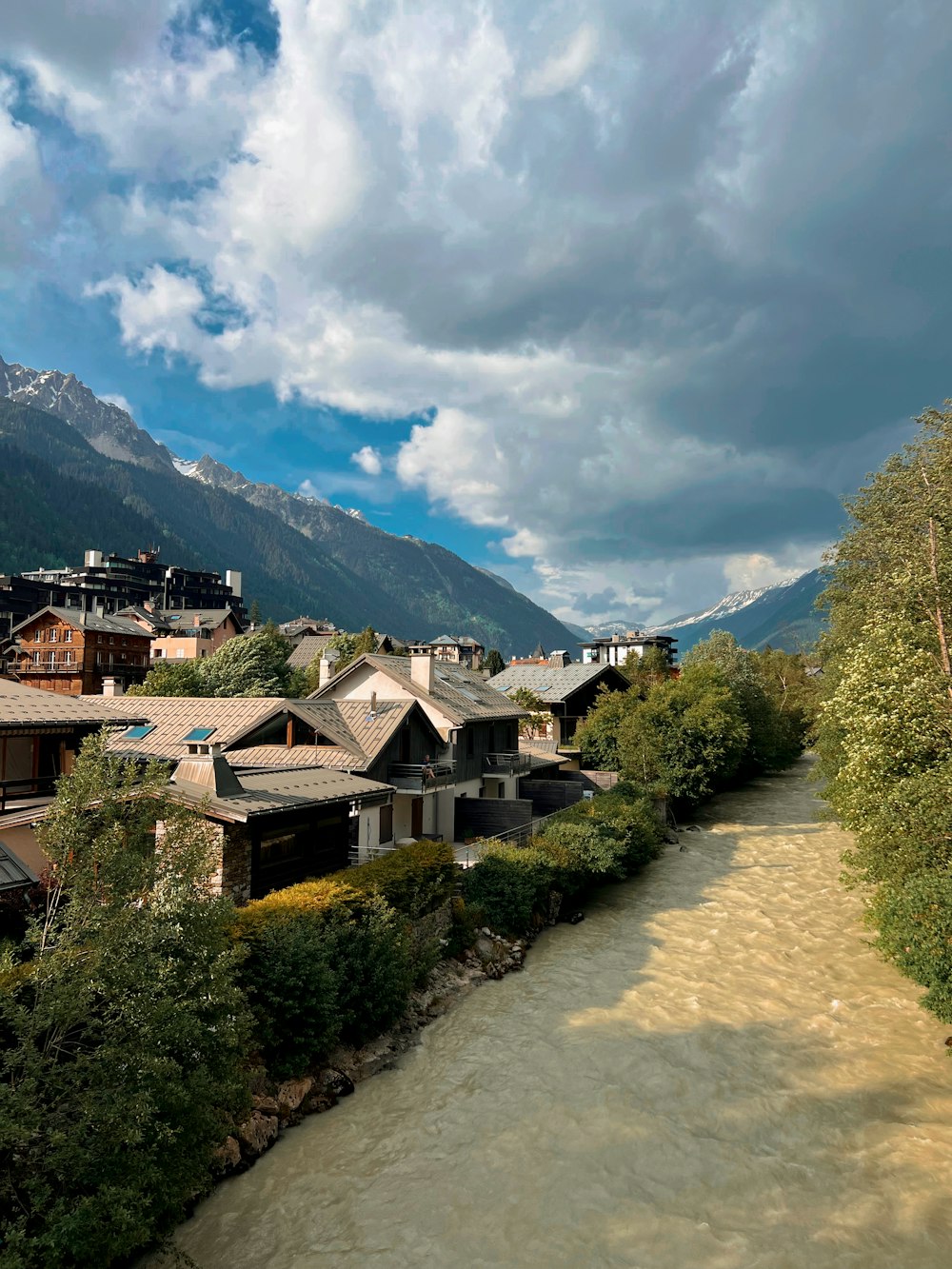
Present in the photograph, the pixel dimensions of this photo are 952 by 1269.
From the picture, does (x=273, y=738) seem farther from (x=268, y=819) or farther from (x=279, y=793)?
(x=268, y=819)

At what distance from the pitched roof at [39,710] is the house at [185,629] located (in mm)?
94775

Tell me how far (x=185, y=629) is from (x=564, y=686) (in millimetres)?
85746

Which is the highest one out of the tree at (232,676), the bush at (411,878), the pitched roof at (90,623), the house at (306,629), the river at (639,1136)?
the house at (306,629)

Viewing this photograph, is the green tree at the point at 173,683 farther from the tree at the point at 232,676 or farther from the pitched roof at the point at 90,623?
the pitched roof at the point at 90,623

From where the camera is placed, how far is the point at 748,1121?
1602cm

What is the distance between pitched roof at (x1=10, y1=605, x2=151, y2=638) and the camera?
83938 millimetres

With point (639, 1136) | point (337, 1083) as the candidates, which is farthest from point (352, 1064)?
point (639, 1136)

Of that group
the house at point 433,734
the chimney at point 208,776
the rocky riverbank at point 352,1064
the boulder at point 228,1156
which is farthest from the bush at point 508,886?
the boulder at point 228,1156

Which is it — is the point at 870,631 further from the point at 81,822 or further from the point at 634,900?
the point at 81,822

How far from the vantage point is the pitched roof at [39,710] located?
19.3 metres

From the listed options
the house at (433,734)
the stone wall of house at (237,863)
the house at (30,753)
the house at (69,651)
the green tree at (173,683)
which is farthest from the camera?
the house at (69,651)

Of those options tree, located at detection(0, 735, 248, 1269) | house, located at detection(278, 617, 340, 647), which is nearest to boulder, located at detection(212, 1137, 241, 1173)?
tree, located at detection(0, 735, 248, 1269)

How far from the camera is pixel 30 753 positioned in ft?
68.9

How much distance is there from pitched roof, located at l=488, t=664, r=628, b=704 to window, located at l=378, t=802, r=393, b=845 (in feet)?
99.2
